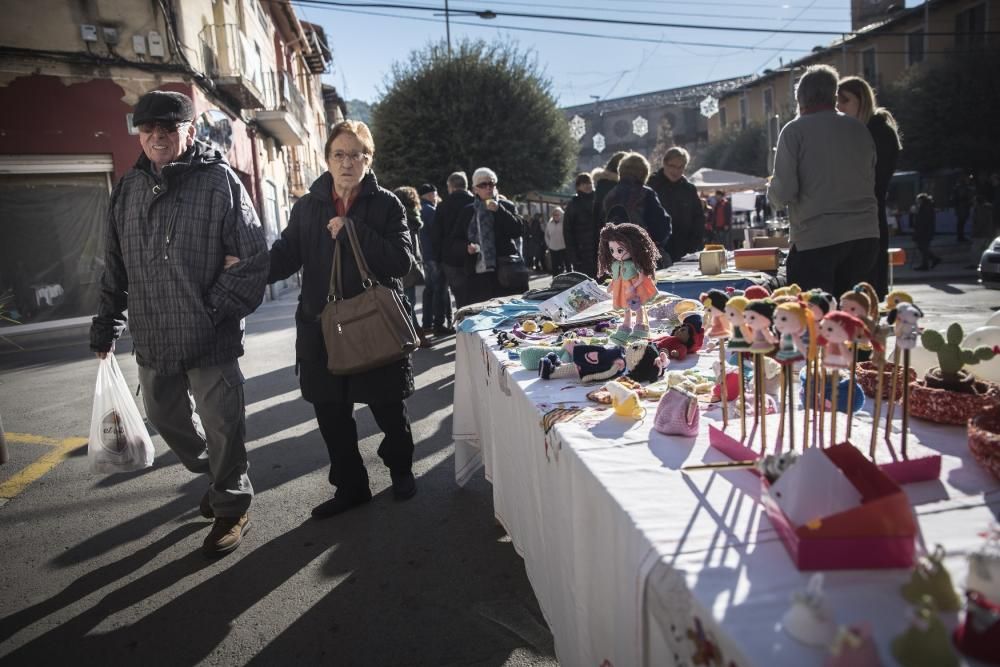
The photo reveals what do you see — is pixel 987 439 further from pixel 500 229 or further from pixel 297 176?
pixel 297 176

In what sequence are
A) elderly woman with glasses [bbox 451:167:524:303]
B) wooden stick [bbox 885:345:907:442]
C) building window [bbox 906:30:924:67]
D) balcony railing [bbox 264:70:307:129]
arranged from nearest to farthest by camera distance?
1. wooden stick [bbox 885:345:907:442]
2. elderly woman with glasses [bbox 451:167:524:303]
3. balcony railing [bbox 264:70:307:129]
4. building window [bbox 906:30:924:67]

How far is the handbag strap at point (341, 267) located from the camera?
2.85 metres

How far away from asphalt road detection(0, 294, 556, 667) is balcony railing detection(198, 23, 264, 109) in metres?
10.8

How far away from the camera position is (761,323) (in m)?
1.45

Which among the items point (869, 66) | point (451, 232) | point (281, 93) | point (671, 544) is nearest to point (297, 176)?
point (281, 93)

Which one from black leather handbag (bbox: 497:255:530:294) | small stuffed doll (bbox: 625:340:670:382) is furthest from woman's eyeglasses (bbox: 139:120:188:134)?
black leather handbag (bbox: 497:255:530:294)

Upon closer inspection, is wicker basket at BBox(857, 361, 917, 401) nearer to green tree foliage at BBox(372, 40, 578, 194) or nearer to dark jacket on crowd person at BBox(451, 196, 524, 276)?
dark jacket on crowd person at BBox(451, 196, 524, 276)

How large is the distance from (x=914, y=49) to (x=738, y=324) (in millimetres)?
35005

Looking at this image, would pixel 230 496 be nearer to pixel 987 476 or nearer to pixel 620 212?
pixel 987 476

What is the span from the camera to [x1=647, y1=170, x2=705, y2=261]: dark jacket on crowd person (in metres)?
6.23

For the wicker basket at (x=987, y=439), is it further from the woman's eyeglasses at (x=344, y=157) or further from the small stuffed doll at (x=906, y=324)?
the woman's eyeglasses at (x=344, y=157)

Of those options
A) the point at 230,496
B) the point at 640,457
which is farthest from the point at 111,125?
the point at 640,457

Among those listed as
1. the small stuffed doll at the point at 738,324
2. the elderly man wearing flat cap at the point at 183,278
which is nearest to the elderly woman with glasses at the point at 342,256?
the elderly man wearing flat cap at the point at 183,278

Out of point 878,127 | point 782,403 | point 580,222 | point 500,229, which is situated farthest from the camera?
point 580,222
